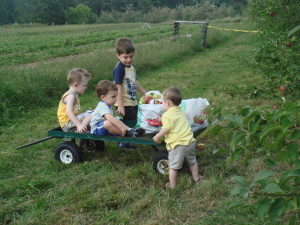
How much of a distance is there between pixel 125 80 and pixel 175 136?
5.05 feet

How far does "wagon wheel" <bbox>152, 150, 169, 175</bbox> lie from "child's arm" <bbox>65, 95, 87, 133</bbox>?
1.05 metres

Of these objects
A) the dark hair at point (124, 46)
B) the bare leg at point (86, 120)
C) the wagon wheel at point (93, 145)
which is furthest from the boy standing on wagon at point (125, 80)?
the bare leg at point (86, 120)

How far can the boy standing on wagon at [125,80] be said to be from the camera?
482 centimetres

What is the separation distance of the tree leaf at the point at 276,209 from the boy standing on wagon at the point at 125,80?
3482mm

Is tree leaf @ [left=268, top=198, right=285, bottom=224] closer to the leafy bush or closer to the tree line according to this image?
the leafy bush

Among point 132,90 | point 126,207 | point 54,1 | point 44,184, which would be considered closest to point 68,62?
point 132,90

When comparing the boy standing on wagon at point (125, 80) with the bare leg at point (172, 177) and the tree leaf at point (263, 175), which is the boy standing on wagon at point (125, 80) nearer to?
the bare leg at point (172, 177)

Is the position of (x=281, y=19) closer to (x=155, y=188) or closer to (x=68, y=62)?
(x=155, y=188)

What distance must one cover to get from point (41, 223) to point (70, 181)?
871 millimetres

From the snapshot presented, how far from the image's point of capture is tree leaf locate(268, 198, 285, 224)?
4.94ft

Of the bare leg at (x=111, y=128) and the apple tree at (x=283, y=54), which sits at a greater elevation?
the apple tree at (x=283, y=54)

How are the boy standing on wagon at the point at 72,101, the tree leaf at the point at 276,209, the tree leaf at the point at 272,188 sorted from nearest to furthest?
1. the tree leaf at the point at 272,188
2. the tree leaf at the point at 276,209
3. the boy standing on wagon at the point at 72,101

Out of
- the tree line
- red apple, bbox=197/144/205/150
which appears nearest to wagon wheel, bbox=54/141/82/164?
red apple, bbox=197/144/205/150

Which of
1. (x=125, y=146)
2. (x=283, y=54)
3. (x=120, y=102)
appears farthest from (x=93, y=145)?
(x=283, y=54)
